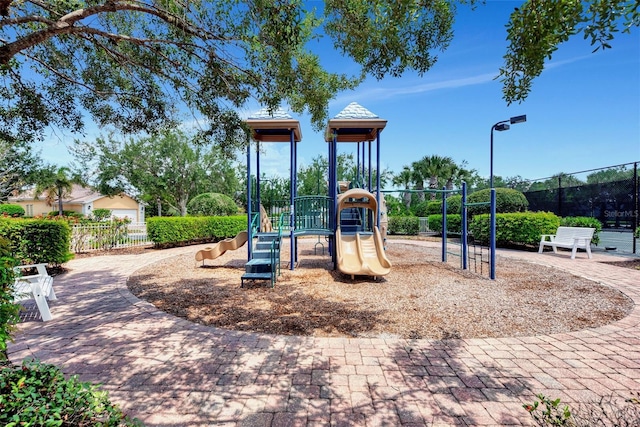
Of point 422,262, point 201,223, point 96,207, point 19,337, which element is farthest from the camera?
point 96,207

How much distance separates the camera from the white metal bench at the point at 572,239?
9.50 m

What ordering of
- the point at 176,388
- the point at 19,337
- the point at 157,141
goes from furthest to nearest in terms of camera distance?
the point at 157,141, the point at 19,337, the point at 176,388

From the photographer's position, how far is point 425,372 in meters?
2.84

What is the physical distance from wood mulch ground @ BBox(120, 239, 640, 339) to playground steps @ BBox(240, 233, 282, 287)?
0.24 m

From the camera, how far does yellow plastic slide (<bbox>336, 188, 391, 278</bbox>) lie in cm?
664

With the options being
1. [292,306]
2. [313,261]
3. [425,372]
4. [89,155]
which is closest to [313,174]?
[313,261]

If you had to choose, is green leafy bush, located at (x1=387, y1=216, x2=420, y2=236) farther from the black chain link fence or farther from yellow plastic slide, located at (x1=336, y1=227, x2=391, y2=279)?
yellow plastic slide, located at (x1=336, y1=227, x2=391, y2=279)

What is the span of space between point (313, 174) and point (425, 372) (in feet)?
76.6

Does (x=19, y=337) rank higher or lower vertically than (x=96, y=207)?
lower

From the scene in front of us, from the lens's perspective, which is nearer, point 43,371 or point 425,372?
point 43,371

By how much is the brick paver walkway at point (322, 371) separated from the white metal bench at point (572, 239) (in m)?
6.34

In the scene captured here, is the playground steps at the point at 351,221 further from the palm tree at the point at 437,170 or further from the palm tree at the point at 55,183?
the palm tree at the point at 55,183

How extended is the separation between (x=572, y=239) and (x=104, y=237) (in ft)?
55.5

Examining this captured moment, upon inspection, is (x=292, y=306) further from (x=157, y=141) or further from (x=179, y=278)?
(x=157, y=141)
